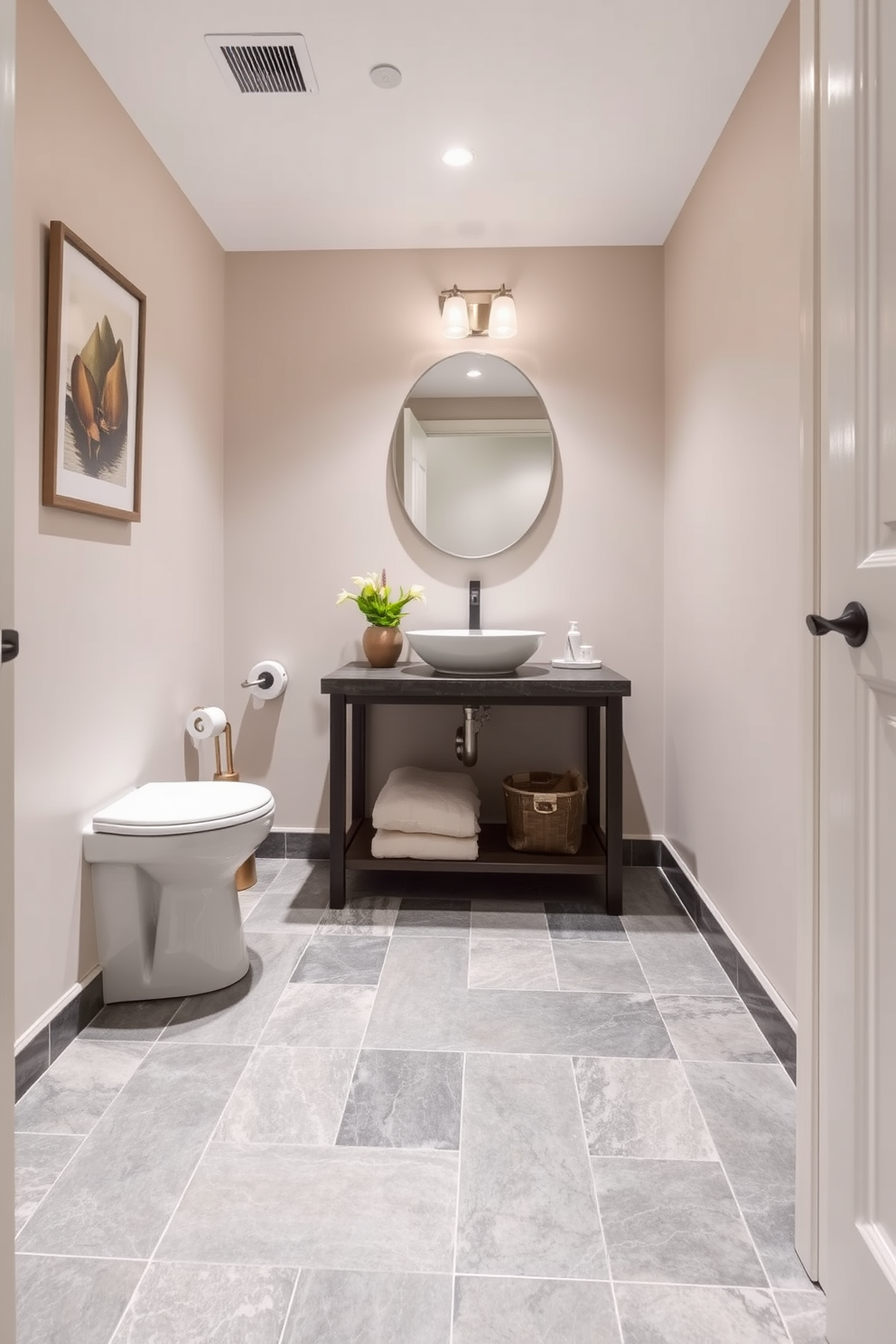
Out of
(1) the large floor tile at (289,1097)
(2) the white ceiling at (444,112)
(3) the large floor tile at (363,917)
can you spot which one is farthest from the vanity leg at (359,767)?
(2) the white ceiling at (444,112)

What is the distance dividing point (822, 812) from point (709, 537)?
1.50m

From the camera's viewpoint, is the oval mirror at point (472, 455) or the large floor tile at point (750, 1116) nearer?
the large floor tile at point (750, 1116)

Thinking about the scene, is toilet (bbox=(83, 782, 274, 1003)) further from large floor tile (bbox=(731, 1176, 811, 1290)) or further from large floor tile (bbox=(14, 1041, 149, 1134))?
large floor tile (bbox=(731, 1176, 811, 1290))

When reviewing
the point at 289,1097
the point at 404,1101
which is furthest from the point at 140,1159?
the point at 404,1101

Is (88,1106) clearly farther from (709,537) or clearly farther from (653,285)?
(653,285)

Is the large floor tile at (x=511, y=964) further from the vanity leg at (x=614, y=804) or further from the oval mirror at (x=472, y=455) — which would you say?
the oval mirror at (x=472, y=455)

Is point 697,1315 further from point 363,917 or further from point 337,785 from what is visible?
point 337,785

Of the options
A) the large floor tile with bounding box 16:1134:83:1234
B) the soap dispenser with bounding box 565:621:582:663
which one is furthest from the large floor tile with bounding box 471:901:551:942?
the large floor tile with bounding box 16:1134:83:1234

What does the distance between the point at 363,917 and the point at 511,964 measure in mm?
573

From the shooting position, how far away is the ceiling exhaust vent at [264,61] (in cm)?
194

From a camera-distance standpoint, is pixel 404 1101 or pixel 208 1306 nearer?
pixel 208 1306

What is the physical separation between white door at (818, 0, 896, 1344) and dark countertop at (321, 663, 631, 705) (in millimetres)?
1416

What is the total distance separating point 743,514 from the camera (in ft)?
6.98

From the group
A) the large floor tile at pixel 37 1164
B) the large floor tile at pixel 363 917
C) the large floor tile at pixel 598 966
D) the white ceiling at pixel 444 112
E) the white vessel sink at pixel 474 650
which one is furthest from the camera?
the white vessel sink at pixel 474 650
